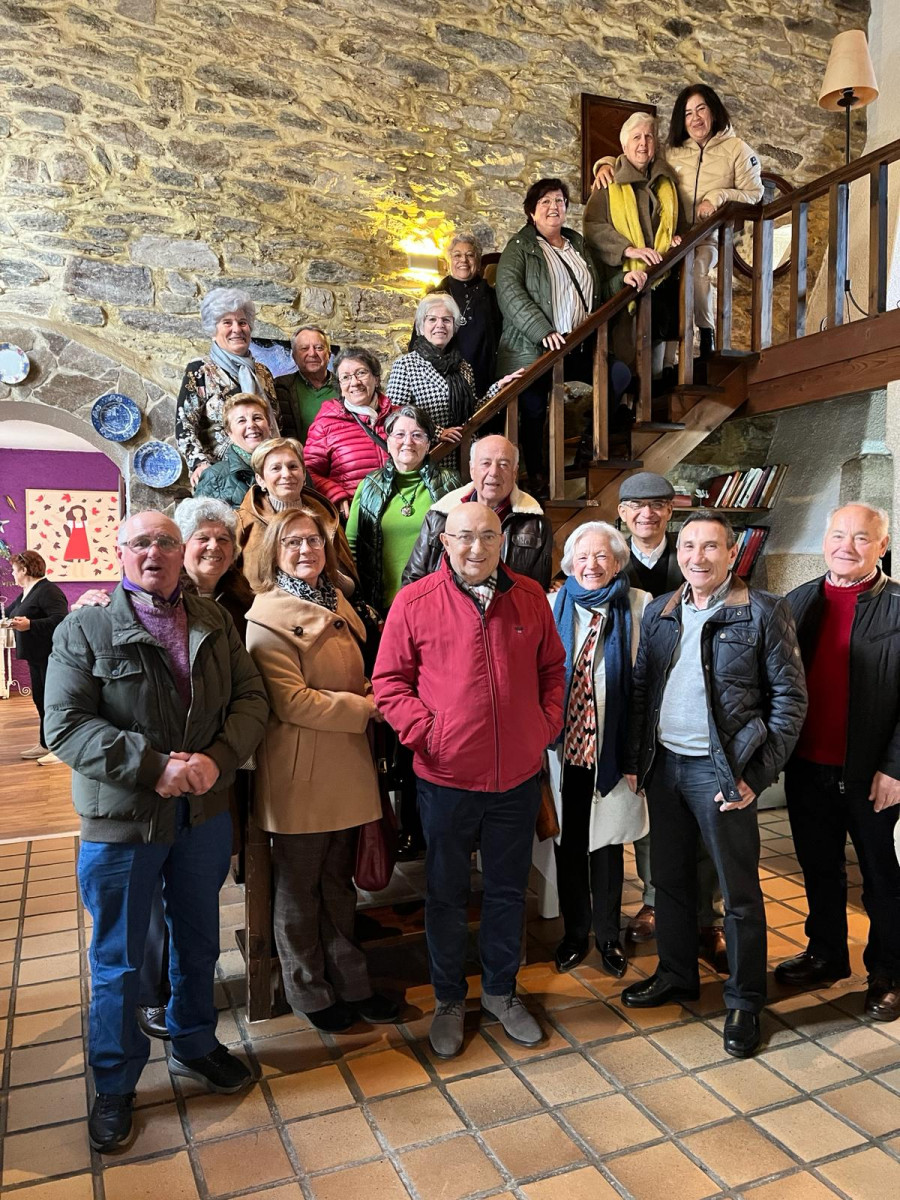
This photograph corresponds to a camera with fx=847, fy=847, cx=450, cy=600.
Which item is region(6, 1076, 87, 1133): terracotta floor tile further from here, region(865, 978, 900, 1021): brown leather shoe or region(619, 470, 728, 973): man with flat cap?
region(865, 978, 900, 1021): brown leather shoe

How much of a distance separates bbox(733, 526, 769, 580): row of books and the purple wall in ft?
23.2

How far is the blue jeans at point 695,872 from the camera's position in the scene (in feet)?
7.44

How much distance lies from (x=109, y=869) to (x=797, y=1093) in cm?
174

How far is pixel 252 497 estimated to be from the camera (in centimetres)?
257

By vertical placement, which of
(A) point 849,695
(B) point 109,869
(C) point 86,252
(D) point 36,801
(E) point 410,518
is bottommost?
(D) point 36,801

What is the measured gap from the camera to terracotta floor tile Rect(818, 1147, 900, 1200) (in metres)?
1.75

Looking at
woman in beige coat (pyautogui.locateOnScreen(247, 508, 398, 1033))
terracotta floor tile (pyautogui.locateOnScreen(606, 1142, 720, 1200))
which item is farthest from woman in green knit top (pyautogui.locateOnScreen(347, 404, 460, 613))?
terracotta floor tile (pyautogui.locateOnScreen(606, 1142, 720, 1200))

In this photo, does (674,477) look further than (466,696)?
Yes

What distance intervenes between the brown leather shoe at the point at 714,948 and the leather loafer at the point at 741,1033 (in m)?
0.37

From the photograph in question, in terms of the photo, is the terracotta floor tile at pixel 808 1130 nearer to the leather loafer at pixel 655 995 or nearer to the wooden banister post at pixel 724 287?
the leather loafer at pixel 655 995

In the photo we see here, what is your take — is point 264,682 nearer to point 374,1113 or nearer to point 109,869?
point 109,869

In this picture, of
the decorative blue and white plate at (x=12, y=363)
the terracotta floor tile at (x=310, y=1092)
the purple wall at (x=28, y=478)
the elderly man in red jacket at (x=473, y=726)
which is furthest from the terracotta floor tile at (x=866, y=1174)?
the purple wall at (x=28, y=478)

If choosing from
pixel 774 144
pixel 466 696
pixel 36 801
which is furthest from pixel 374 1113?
pixel 774 144

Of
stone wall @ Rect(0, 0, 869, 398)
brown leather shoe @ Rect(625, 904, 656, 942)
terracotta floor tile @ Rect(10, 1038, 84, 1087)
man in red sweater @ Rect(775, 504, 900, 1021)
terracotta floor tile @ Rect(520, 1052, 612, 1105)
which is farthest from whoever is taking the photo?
stone wall @ Rect(0, 0, 869, 398)
